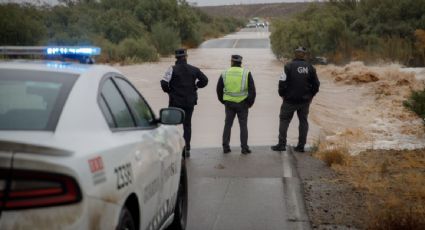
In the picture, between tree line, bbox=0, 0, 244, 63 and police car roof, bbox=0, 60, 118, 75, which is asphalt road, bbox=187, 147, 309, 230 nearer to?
police car roof, bbox=0, 60, 118, 75

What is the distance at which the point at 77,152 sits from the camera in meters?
3.38

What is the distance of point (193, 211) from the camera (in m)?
7.68

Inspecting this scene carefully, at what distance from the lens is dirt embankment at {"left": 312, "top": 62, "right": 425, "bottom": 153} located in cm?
1519

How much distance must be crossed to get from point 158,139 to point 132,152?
0.98 metres

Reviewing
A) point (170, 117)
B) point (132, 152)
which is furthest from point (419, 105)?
point (132, 152)

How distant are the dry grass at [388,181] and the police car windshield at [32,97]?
140 inches

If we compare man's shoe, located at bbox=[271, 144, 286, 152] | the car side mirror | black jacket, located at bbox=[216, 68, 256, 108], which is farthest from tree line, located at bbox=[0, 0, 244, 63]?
the car side mirror

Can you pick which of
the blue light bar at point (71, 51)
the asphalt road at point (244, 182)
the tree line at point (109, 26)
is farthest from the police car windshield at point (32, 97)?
the tree line at point (109, 26)

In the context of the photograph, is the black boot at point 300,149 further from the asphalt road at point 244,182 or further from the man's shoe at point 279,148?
the asphalt road at point 244,182

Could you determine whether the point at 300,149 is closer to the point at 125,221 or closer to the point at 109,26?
the point at 125,221

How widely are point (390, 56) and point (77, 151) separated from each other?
33.8m

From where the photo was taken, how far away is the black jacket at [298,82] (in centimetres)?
1203

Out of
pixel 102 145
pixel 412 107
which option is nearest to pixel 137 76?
pixel 412 107

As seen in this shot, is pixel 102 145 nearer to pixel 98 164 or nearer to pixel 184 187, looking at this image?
pixel 98 164
